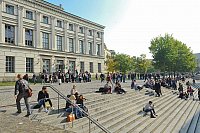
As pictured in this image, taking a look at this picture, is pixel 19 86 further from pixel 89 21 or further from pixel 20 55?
pixel 89 21

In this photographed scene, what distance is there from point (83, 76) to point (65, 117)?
26.7m

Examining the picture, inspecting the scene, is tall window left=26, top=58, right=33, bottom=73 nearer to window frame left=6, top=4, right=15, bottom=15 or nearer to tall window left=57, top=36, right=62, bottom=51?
window frame left=6, top=4, right=15, bottom=15

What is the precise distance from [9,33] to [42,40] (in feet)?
22.7

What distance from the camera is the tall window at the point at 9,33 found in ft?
113

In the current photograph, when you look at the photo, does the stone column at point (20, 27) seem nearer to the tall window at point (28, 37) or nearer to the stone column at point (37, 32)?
the tall window at point (28, 37)

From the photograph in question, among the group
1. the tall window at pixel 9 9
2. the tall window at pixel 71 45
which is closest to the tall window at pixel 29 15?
the tall window at pixel 9 9

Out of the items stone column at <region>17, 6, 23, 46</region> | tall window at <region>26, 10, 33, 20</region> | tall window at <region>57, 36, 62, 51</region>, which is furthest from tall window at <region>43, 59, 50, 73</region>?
tall window at <region>26, 10, 33, 20</region>

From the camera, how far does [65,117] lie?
1081 centimetres

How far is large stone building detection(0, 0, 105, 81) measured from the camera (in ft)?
112

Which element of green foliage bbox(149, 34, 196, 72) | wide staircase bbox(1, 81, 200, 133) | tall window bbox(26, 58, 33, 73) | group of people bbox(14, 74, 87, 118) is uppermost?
green foliage bbox(149, 34, 196, 72)

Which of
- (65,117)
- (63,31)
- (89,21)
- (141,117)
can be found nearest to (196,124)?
(141,117)

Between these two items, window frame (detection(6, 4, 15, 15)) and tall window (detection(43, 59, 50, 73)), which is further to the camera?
tall window (detection(43, 59, 50, 73))

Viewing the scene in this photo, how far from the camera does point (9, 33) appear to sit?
1364 inches

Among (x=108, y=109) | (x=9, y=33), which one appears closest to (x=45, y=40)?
(x=9, y=33)
